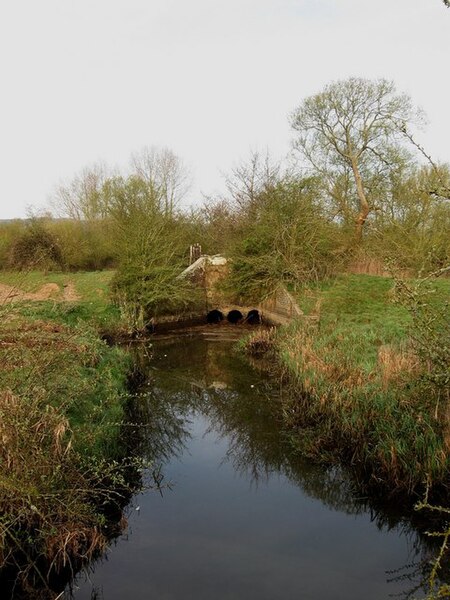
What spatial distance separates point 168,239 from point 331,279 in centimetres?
805

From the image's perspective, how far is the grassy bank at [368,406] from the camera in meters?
7.20

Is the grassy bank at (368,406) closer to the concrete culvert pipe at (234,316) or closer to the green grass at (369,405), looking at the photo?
the green grass at (369,405)

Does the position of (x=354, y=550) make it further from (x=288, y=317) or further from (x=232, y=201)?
(x=232, y=201)

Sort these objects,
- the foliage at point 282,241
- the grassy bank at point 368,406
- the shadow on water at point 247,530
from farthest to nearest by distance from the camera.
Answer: the foliage at point 282,241 < the grassy bank at point 368,406 < the shadow on water at point 247,530

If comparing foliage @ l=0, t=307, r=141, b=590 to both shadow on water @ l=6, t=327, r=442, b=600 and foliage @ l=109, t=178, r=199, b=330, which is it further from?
foliage @ l=109, t=178, r=199, b=330

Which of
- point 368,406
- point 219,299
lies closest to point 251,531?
point 368,406

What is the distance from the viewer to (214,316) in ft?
80.6

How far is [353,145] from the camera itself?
27.0 meters

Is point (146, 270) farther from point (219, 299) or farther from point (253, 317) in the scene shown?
point (253, 317)

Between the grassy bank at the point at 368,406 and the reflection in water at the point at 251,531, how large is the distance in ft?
1.64

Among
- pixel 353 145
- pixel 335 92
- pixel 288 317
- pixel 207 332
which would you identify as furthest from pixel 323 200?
pixel 207 332

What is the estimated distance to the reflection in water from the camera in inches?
223

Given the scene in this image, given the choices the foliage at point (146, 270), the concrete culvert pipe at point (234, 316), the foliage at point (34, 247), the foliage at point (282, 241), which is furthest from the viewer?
the foliage at point (34, 247)

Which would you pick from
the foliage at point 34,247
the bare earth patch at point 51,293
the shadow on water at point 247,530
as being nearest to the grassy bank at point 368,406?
the shadow on water at point 247,530
